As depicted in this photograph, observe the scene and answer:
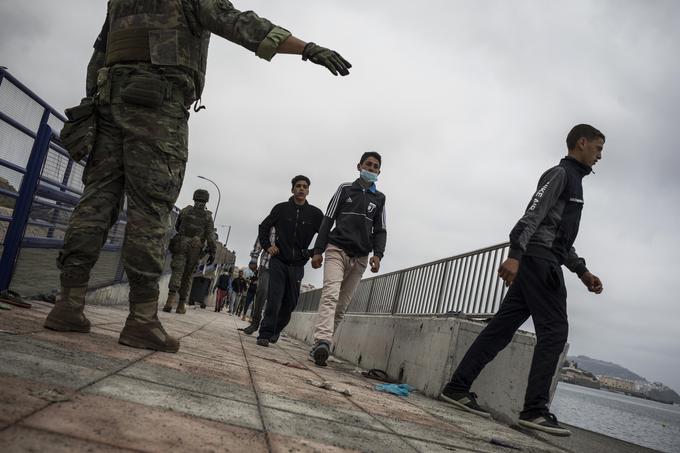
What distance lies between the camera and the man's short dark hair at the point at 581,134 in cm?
410

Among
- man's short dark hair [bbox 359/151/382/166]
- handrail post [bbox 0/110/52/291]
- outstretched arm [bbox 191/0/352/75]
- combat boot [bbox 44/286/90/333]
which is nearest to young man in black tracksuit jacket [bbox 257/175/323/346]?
man's short dark hair [bbox 359/151/382/166]

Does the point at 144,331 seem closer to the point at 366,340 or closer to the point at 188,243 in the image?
the point at 366,340

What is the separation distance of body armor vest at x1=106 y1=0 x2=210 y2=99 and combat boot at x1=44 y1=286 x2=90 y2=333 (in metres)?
1.51

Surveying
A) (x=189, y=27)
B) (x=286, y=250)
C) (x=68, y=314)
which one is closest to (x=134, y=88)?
(x=189, y=27)

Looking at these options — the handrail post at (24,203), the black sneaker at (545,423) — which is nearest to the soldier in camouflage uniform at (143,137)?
the handrail post at (24,203)

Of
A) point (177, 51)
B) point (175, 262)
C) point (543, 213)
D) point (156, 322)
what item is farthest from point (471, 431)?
point (175, 262)

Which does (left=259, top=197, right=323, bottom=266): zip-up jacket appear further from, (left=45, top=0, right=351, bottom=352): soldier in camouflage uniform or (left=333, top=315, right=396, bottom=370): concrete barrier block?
(left=45, top=0, right=351, bottom=352): soldier in camouflage uniform

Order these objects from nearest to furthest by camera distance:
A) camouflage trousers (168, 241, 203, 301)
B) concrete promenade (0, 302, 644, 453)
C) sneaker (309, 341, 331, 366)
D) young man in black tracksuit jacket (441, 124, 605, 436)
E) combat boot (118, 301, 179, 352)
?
concrete promenade (0, 302, 644, 453) < combat boot (118, 301, 179, 352) < young man in black tracksuit jacket (441, 124, 605, 436) < sneaker (309, 341, 331, 366) < camouflage trousers (168, 241, 203, 301)

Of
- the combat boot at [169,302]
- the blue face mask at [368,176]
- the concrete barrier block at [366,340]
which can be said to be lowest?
the combat boot at [169,302]

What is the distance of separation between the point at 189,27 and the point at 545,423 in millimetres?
3606

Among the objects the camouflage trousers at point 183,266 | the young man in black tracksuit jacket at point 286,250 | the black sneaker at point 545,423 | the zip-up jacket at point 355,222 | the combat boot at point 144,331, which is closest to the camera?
the combat boot at point 144,331

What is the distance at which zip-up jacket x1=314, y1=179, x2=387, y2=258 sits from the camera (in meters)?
5.84

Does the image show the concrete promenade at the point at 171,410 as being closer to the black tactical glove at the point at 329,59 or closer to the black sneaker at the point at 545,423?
the black sneaker at the point at 545,423

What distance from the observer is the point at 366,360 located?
7.52m
